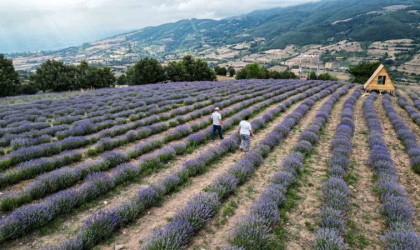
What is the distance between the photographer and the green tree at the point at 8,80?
32.0 m

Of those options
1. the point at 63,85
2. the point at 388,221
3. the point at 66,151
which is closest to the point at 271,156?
the point at 388,221

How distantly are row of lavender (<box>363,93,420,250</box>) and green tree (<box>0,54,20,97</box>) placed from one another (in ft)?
133

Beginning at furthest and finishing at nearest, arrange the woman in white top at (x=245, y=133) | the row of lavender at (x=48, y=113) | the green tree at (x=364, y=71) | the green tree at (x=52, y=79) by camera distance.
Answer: the green tree at (x=364, y=71) < the green tree at (x=52, y=79) < the row of lavender at (x=48, y=113) < the woman in white top at (x=245, y=133)

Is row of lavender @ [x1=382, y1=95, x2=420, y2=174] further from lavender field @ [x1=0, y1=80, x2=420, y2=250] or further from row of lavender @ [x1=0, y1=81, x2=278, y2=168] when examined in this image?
row of lavender @ [x1=0, y1=81, x2=278, y2=168]

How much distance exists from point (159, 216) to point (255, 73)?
52800 mm

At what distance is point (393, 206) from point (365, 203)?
0.82 m

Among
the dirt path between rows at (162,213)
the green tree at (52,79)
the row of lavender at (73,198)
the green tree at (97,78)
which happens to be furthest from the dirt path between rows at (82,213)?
the green tree at (97,78)

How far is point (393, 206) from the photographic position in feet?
17.0

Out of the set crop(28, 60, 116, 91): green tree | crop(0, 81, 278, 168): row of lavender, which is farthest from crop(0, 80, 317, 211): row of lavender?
crop(28, 60, 116, 91): green tree

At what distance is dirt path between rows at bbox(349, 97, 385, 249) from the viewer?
4.86 metres

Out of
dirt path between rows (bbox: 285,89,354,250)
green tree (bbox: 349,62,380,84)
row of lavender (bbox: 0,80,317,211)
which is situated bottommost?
green tree (bbox: 349,62,380,84)

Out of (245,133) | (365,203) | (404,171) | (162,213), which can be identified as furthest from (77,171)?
(404,171)

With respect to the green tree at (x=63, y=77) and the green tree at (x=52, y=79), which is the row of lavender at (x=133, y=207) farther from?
the green tree at (x=63, y=77)

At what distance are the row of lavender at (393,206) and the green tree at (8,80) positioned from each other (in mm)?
40531
